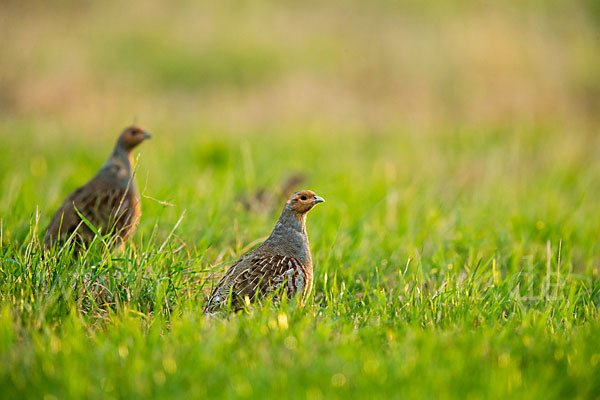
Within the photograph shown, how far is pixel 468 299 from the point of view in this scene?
130 inches

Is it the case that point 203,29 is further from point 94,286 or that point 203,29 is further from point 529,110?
point 94,286

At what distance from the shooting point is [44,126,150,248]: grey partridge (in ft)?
13.2

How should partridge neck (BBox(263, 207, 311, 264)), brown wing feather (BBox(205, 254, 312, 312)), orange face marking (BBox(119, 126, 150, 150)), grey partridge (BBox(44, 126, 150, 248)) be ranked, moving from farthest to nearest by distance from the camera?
orange face marking (BBox(119, 126, 150, 150)) < grey partridge (BBox(44, 126, 150, 248)) < partridge neck (BBox(263, 207, 311, 264)) < brown wing feather (BBox(205, 254, 312, 312))

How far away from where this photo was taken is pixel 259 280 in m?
3.36

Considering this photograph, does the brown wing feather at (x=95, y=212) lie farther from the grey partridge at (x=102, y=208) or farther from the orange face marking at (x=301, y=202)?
the orange face marking at (x=301, y=202)

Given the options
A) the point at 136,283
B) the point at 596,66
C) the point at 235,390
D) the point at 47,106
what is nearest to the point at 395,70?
the point at 596,66

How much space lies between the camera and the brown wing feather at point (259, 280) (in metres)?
3.29

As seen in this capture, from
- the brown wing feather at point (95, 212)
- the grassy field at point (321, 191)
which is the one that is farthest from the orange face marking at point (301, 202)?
the brown wing feather at point (95, 212)

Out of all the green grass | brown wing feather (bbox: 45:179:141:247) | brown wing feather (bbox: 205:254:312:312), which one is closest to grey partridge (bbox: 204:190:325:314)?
brown wing feather (bbox: 205:254:312:312)

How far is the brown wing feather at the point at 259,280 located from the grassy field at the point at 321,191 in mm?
145

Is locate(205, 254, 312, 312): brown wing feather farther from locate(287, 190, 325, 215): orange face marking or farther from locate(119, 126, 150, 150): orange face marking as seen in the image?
locate(119, 126, 150, 150): orange face marking

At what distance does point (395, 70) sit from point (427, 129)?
9.65 ft

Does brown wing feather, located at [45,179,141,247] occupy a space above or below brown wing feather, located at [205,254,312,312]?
above

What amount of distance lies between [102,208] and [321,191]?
10.3 feet
